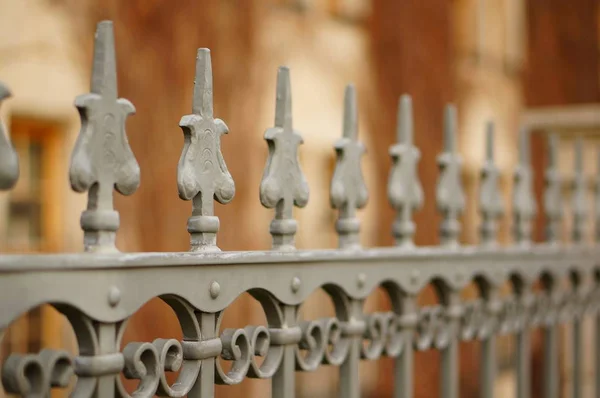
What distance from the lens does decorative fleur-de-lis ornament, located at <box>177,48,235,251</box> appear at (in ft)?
6.17

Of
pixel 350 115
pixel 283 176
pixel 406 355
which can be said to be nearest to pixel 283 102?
pixel 283 176

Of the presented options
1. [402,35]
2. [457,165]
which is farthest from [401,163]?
[402,35]

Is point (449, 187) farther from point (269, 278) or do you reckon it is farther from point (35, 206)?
point (35, 206)

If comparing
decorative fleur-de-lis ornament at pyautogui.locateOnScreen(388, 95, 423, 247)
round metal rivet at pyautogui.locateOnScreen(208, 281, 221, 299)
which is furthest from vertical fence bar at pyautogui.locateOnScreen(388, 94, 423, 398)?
round metal rivet at pyautogui.locateOnScreen(208, 281, 221, 299)

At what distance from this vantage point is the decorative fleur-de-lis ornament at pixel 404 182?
263cm

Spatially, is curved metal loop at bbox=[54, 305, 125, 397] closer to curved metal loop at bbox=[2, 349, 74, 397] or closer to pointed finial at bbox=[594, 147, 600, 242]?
curved metal loop at bbox=[2, 349, 74, 397]

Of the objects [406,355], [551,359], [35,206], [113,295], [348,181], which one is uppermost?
[35,206]

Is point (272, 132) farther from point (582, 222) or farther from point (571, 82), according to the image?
point (571, 82)

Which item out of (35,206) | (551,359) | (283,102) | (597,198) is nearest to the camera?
(283,102)

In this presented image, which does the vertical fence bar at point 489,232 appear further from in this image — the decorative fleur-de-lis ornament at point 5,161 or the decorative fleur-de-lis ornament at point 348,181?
the decorative fleur-de-lis ornament at point 5,161

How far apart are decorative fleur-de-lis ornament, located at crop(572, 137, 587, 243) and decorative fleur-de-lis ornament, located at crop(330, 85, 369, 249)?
5.10 feet

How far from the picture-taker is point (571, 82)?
1827 cm

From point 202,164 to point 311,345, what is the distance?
0.58 metres

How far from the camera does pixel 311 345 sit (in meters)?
2.23
